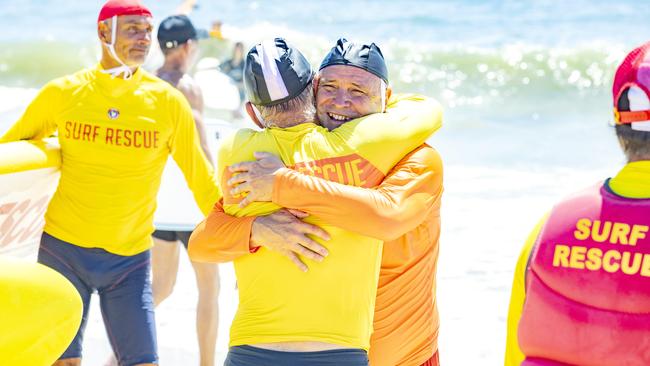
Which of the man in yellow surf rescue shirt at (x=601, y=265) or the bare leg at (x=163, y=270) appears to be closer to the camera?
the man in yellow surf rescue shirt at (x=601, y=265)

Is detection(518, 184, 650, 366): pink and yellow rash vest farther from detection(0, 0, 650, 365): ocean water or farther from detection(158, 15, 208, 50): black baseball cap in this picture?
detection(0, 0, 650, 365): ocean water

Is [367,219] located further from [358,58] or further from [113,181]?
[113,181]

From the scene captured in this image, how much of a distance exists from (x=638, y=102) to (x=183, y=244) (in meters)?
3.70

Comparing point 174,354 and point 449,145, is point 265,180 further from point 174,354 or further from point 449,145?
point 449,145

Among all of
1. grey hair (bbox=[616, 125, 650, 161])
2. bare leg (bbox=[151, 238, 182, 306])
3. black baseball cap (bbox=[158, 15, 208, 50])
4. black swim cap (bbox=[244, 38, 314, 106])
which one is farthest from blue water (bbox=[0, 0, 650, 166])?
grey hair (bbox=[616, 125, 650, 161])

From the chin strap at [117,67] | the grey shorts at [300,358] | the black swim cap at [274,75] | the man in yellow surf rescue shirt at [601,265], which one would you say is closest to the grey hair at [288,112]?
the black swim cap at [274,75]

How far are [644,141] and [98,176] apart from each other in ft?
8.42

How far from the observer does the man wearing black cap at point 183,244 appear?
5.32 meters

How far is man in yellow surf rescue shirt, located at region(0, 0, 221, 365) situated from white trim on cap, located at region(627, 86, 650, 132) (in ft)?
7.65

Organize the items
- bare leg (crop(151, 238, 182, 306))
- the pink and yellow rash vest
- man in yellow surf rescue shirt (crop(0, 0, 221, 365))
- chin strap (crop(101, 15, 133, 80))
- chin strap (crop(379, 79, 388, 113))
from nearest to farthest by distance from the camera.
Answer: the pink and yellow rash vest → chin strap (crop(379, 79, 388, 113)) → man in yellow surf rescue shirt (crop(0, 0, 221, 365)) → chin strap (crop(101, 15, 133, 80)) → bare leg (crop(151, 238, 182, 306))

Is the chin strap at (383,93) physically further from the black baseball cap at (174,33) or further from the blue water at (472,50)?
the blue water at (472,50)

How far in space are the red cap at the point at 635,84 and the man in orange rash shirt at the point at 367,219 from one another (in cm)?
66

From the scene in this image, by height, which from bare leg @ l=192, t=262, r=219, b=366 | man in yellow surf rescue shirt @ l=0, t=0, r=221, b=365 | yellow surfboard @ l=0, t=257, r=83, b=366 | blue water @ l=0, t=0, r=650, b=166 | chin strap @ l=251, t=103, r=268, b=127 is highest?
chin strap @ l=251, t=103, r=268, b=127

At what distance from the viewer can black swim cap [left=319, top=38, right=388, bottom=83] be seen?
2.97 meters
